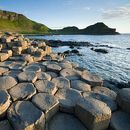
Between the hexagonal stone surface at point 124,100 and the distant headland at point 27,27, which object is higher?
the hexagonal stone surface at point 124,100

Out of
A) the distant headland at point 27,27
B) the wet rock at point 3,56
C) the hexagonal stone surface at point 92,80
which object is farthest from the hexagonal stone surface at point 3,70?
the distant headland at point 27,27

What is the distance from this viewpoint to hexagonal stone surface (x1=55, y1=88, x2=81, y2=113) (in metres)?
3.53

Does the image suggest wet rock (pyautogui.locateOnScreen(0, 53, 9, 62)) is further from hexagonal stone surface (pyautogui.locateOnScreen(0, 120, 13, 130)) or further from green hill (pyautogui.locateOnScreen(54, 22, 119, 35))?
green hill (pyautogui.locateOnScreen(54, 22, 119, 35))

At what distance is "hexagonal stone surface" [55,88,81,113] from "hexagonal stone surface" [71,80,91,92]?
0.29 metres

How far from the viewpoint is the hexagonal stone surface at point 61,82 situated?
450cm

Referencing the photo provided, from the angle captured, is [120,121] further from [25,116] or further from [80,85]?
[25,116]

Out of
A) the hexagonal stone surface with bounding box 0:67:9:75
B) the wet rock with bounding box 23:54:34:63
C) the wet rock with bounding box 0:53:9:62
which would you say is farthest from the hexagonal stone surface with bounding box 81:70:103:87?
the wet rock with bounding box 0:53:9:62

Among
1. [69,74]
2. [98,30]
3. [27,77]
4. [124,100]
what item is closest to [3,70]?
[27,77]

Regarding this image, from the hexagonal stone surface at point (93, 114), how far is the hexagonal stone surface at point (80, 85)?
107 centimetres

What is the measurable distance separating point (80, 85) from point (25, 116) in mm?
1925

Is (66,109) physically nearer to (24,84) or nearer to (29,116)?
(29,116)

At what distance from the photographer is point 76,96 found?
399cm

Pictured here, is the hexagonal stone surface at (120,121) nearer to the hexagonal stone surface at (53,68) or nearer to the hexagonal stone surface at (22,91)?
the hexagonal stone surface at (22,91)

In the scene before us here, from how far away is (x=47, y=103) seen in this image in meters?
3.42
